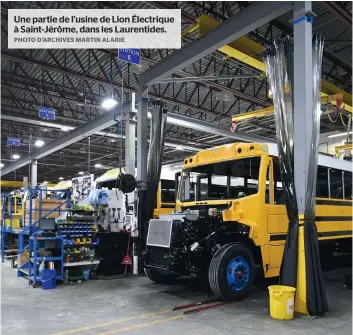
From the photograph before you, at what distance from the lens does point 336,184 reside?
8008 mm

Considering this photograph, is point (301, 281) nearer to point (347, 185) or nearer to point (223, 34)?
point (347, 185)

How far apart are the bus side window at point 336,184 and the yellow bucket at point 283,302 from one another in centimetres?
346

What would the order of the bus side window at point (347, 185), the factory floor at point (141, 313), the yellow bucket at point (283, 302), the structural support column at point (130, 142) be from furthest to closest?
the structural support column at point (130, 142) → the bus side window at point (347, 185) → the yellow bucket at point (283, 302) → the factory floor at point (141, 313)

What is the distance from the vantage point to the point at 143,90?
898 cm

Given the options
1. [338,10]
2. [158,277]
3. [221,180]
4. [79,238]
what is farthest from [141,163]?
[338,10]

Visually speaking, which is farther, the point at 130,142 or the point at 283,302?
the point at 130,142

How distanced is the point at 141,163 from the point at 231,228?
3143 mm

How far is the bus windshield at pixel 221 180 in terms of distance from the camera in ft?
21.3

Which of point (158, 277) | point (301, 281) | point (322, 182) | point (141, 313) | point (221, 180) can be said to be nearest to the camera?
point (301, 281)

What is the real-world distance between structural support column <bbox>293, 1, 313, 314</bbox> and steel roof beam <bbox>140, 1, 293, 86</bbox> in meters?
0.46

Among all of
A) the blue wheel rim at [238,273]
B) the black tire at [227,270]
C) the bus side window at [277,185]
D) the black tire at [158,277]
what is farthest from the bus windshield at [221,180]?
the black tire at [158,277]

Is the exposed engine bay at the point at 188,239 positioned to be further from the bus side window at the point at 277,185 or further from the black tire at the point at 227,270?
the bus side window at the point at 277,185

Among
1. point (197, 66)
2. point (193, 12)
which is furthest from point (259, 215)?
point (197, 66)

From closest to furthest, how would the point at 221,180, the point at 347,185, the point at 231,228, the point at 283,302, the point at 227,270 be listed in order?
the point at 283,302 < the point at 227,270 < the point at 231,228 < the point at 221,180 < the point at 347,185
